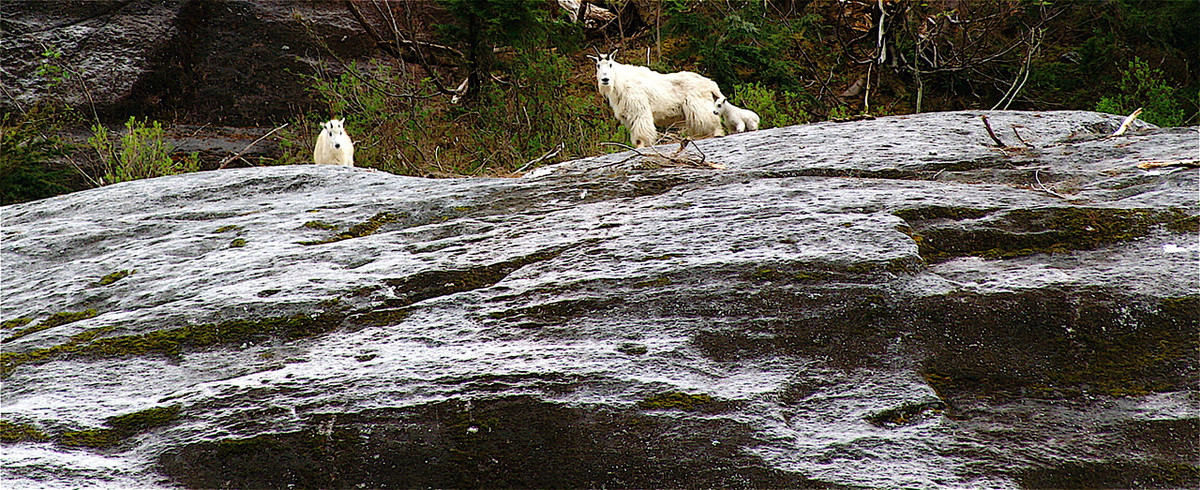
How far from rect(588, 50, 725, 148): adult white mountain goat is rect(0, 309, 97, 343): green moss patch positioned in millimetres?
6116

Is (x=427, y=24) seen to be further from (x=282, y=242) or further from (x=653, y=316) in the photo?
(x=653, y=316)

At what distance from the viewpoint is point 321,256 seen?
3350 mm

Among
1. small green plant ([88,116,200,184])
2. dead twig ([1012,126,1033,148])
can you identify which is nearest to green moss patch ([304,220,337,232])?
dead twig ([1012,126,1033,148])

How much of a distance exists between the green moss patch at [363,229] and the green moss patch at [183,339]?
847 mm

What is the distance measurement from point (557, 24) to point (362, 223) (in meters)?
9.11

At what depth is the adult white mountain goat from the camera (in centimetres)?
878

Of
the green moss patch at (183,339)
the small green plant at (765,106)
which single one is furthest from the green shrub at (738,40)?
the green moss patch at (183,339)

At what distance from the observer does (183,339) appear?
9.02ft

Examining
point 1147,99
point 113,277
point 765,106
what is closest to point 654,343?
point 113,277

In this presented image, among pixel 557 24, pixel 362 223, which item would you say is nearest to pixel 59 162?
pixel 557 24

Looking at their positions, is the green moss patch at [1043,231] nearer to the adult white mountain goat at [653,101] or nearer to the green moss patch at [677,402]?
the green moss patch at [677,402]

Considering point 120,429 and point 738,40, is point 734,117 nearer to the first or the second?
point 738,40

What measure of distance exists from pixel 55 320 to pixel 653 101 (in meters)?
6.54

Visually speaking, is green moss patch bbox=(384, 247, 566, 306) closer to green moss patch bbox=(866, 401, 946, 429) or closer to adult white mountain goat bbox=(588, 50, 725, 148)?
green moss patch bbox=(866, 401, 946, 429)
